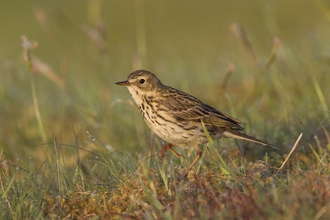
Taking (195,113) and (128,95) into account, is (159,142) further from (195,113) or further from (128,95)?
(128,95)

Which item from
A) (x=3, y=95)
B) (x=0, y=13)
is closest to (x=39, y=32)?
(x=0, y=13)

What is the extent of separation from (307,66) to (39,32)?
57.0 feet

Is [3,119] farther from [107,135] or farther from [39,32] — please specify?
[39,32]

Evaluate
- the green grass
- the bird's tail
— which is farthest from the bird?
the green grass

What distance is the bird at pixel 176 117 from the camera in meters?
5.72

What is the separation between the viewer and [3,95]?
894cm

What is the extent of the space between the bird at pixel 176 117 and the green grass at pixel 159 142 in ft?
0.59

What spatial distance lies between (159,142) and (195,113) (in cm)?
62

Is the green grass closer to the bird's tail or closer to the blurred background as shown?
the blurred background

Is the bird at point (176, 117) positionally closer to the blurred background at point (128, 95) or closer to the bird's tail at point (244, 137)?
the bird's tail at point (244, 137)

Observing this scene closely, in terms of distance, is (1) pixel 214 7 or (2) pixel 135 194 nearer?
(2) pixel 135 194

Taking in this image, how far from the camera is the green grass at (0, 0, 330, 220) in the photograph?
4.09 m

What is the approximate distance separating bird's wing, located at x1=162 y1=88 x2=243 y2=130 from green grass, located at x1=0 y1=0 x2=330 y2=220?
259 millimetres

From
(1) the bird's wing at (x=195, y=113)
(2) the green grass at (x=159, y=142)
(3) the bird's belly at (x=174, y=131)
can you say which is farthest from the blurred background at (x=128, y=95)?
(1) the bird's wing at (x=195, y=113)
